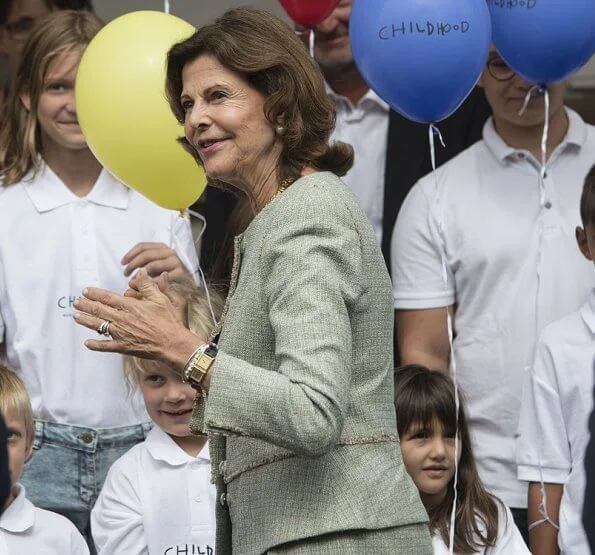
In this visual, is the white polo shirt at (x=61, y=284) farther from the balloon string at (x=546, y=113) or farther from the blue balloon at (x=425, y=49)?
the balloon string at (x=546, y=113)

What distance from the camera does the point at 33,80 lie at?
426cm

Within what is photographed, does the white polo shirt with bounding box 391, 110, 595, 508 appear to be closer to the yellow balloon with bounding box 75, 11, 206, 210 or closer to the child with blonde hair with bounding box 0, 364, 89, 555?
the yellow balloon with bounding box 75, 11, 206, 210

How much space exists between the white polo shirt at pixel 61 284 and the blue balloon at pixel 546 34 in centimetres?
113

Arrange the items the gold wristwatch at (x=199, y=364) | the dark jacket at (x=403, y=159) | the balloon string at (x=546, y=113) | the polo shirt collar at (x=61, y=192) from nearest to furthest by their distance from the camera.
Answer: the gold wristwatch at (x=199, y=364) < the balloon string at (x=546, y=113) < the polo shirt collar at (x=61, y=192) < the dark jacket at (x=403, y=159)

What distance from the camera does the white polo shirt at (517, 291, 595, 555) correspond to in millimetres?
3760

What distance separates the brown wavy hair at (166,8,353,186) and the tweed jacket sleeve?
0.93ft

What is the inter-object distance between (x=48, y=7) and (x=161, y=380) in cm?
153

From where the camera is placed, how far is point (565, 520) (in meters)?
3.71

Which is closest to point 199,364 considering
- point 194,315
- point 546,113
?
point 194,315

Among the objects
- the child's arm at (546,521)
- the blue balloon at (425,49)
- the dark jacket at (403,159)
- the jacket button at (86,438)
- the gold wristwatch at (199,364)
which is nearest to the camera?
the gold wristwatch at (199,364)

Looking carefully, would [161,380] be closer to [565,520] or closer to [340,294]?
[565,520]

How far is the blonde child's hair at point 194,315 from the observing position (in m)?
3.98

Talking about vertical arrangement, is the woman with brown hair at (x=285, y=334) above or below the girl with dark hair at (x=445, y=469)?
above

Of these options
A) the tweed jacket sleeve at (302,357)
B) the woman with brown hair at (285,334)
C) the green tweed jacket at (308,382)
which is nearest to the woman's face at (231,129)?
the woman with brown hair at (285,334)
